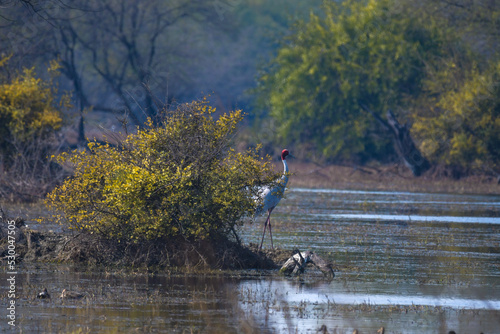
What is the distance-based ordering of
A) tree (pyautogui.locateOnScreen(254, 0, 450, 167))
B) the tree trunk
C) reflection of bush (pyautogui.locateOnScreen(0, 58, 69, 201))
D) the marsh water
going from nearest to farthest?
the marsh water, reflection of bush (pyautogui.locateOnScreen(0, 58, 69, 201)), the tree trunk, tree (pyautogui.locateOnScreen(254, 0, 450, 167))

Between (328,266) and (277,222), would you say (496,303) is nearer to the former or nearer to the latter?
(328,266)

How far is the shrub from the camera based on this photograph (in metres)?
12.4

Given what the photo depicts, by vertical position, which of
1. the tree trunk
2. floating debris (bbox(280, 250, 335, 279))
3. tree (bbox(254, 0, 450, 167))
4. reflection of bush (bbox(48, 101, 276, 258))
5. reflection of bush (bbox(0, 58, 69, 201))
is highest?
tree (bbox(254, 0, 450, 167))

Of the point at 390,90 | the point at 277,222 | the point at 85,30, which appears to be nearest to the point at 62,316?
the point at 277,222

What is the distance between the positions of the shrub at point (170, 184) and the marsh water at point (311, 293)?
0.82 meters

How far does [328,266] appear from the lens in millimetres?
12297

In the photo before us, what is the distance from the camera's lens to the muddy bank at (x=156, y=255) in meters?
12.8

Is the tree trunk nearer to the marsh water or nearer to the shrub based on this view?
the marsh water

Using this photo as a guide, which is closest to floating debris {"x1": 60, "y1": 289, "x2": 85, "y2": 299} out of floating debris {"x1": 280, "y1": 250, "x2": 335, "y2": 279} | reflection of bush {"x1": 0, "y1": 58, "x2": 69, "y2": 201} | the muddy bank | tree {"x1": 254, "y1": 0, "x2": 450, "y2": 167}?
the muddy bank

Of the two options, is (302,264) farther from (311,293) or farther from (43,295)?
(43,295)

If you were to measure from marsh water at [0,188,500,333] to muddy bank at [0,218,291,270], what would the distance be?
0.42 m

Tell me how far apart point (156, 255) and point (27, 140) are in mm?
12344

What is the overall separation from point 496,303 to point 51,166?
1631 centimetres

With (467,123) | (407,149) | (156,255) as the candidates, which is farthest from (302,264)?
(407,149)
